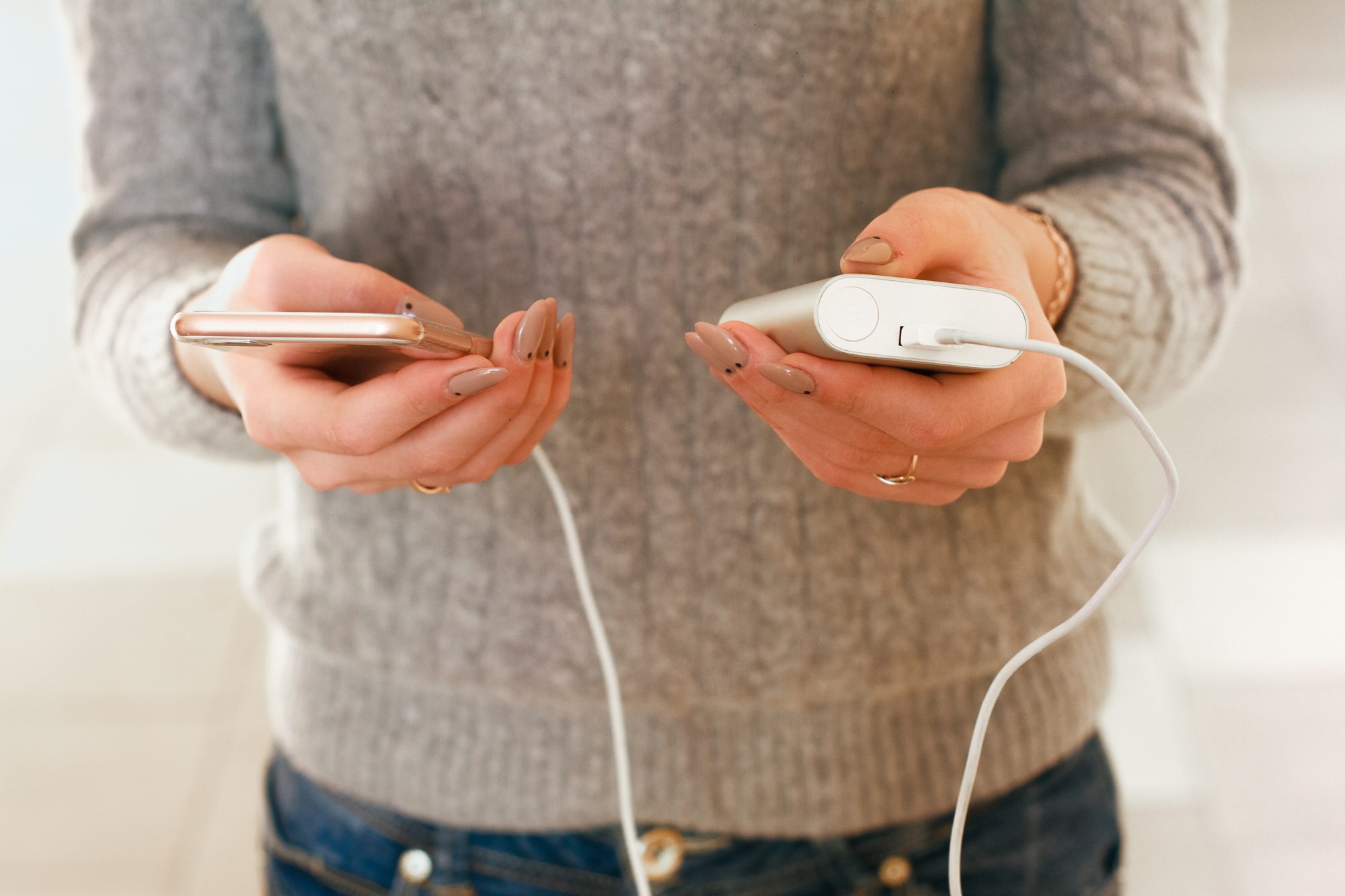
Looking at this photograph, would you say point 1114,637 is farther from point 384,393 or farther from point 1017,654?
point 384,393

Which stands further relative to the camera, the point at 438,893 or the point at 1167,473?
the point at 438,893

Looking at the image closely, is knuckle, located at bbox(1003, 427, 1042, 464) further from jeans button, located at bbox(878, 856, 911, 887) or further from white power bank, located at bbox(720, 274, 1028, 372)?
jeans button, located at bbox(878, 856, 911, 887)

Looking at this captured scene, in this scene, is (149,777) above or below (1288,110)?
below

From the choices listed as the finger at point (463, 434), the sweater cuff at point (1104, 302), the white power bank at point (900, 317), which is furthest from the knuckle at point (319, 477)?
the sweater cuff at point (1104, 302)

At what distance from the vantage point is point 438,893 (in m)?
0.53

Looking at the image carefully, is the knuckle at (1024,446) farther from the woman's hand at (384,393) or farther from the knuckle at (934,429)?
the woman's hand at (384,393)

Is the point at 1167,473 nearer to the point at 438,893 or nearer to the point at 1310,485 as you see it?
the point at 438,893

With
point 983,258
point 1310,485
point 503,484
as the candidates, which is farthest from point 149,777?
point 1310,485

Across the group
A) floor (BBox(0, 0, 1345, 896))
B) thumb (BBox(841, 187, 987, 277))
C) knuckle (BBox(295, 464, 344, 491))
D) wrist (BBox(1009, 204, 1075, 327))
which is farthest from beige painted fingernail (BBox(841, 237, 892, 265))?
floor (BBox(0, 0, 1345, 896))

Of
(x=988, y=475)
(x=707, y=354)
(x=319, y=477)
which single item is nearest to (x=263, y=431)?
(x=319, y=477)

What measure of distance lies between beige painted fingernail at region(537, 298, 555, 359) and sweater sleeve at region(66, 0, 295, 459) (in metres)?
0.21

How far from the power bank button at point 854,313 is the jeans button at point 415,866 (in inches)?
15.8

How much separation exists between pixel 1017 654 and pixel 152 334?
422 millimetres

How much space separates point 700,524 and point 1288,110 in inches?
91.6
